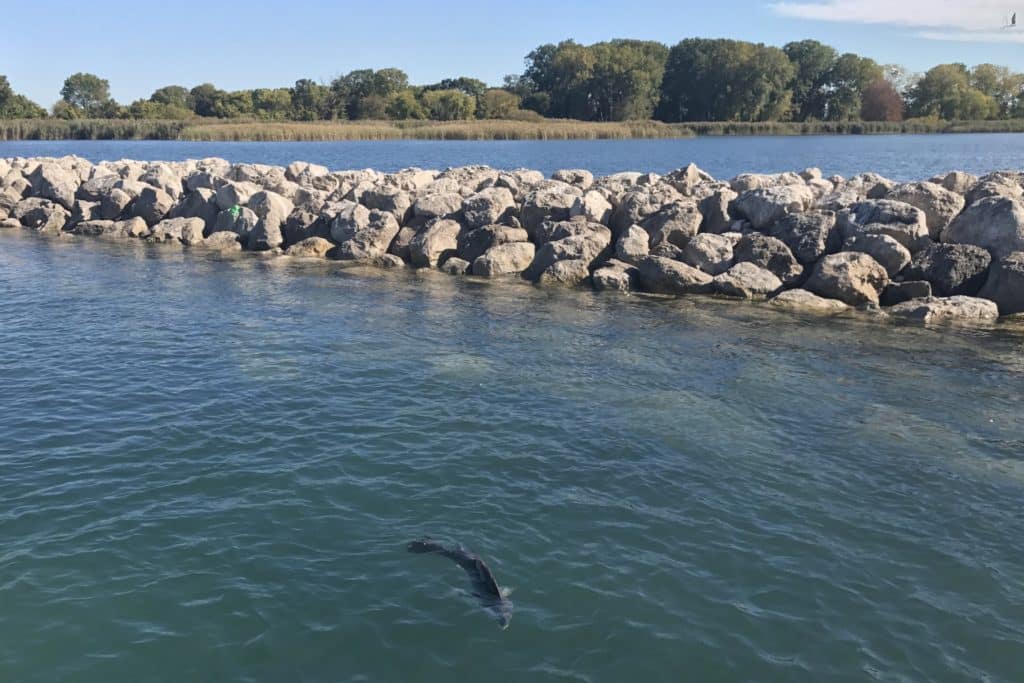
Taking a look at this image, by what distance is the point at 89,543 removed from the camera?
9.20 metres

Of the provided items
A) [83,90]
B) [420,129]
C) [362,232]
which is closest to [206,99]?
[83,90]

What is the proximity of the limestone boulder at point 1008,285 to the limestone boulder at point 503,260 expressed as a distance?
38.0 feet

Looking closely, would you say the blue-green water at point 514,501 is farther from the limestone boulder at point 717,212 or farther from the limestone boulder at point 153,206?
the limestone boulder at point 153,206

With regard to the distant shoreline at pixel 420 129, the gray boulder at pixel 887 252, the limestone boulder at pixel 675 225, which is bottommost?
the gray boulder at pixel 887 252

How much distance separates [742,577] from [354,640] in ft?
12.8

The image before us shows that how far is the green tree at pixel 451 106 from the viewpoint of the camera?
4946 inches

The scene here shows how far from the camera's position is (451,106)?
4951 inches

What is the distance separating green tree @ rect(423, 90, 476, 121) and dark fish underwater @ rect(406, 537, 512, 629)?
4748 inches

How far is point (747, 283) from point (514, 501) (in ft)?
42.0

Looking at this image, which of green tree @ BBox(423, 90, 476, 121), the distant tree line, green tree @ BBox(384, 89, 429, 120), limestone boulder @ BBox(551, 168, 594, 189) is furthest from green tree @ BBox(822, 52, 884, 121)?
limestone boulder @ BBox(551, 168, 594, 189)

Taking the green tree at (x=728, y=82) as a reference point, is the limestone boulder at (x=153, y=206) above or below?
below

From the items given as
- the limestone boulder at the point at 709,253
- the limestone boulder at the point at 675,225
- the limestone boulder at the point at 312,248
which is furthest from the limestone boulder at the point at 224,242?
the limestone boulder at the point at 709,253

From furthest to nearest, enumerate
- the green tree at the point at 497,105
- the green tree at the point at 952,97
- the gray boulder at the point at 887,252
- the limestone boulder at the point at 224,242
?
1. the green tree at the point at 497,105
2. the green tree at the point at 952,97
3. the limestone boulder at the point at 224,242
4. the gray boulder at the point at 887,252

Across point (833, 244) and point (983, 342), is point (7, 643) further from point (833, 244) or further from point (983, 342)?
point (833, 244)
